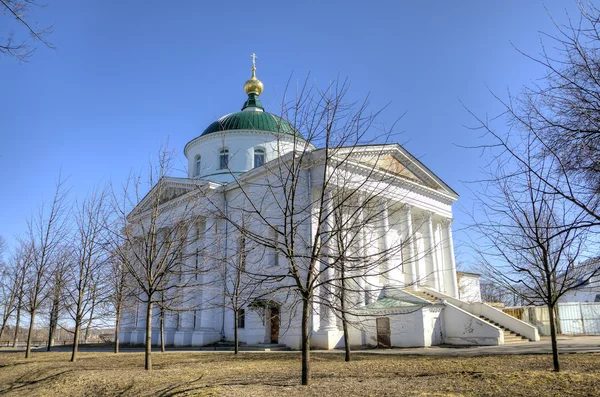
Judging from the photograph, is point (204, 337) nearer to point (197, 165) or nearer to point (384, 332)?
point (384, 332)

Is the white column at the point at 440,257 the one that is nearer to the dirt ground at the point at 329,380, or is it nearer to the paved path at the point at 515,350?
the paved path at the point at 515,350

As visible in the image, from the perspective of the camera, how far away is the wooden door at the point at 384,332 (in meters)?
24.9

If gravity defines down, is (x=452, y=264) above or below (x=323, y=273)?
above

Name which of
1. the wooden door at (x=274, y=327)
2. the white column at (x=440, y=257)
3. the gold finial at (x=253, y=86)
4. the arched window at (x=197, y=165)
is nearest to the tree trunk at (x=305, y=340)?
the wooden door at (x=274, y=327)

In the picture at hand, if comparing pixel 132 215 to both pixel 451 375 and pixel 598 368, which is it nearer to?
pixel 451 375

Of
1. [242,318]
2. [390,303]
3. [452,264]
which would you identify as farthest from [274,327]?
[452,264]

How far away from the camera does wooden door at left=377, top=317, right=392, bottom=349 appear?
2494 cm

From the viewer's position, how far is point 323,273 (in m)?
22.3

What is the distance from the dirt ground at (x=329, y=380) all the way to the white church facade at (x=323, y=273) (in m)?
3.92

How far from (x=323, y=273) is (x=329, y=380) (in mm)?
11540

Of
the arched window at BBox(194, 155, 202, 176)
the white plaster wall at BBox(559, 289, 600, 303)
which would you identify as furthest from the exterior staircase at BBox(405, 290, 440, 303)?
the arched window at BBox(194, 155, 202, 176)

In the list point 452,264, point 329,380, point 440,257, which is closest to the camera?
point 329,380

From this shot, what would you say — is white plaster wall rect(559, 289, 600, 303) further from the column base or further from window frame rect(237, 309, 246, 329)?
the column base

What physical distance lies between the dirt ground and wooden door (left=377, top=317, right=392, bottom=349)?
423 inches
